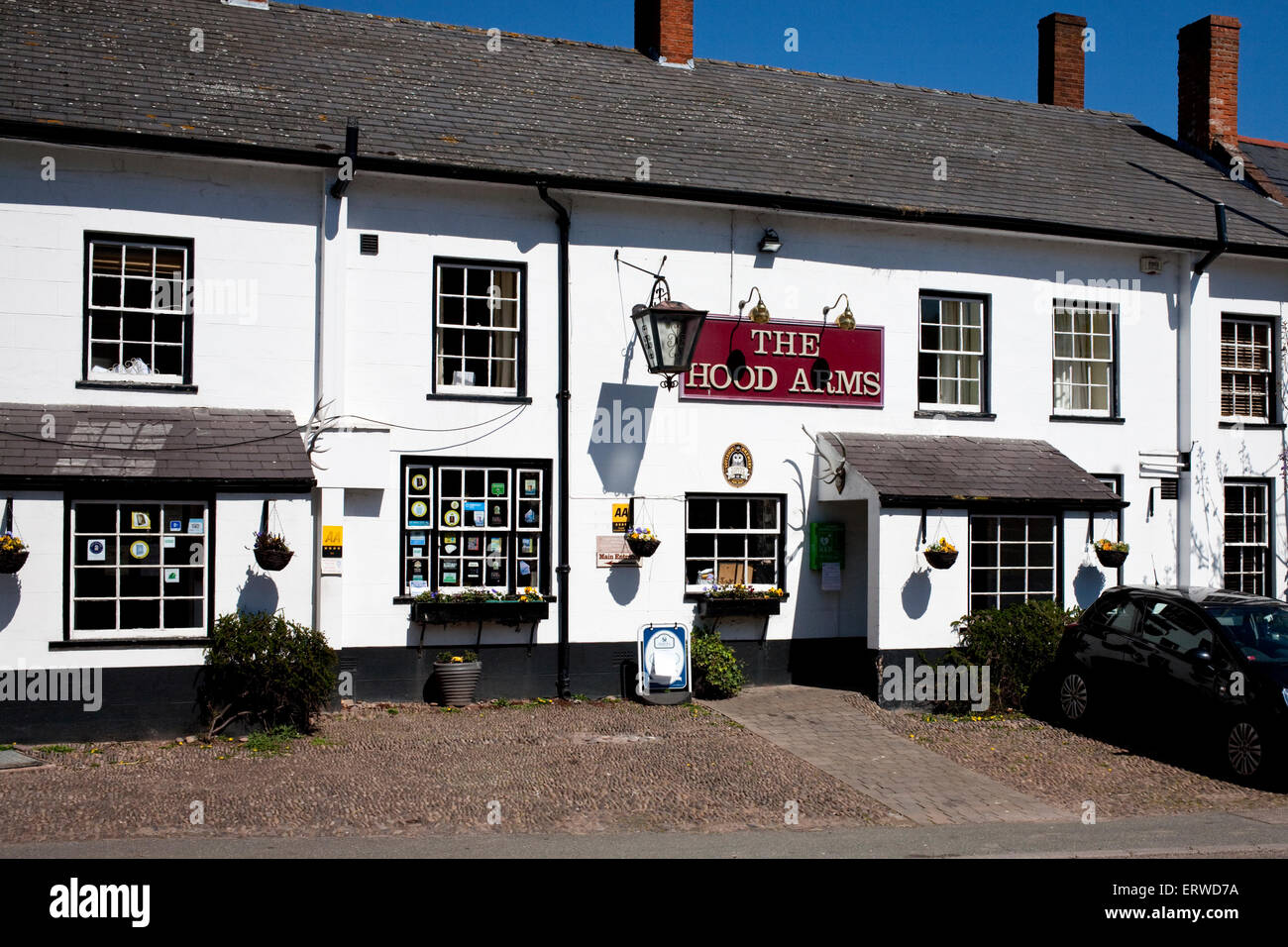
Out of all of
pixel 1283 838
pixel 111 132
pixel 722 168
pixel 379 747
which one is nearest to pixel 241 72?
pixel 111 132

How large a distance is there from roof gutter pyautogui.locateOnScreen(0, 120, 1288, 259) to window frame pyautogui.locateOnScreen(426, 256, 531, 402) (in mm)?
972

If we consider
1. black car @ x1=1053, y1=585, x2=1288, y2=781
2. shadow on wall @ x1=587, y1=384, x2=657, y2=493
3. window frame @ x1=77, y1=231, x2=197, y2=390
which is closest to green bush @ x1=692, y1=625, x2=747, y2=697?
shadow on wall @ x1=587, y1=384, x2=657, y2=493

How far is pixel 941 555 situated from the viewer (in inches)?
570

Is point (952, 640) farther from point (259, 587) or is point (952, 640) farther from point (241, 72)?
point (241, 72)

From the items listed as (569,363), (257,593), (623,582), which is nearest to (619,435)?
(569,363)

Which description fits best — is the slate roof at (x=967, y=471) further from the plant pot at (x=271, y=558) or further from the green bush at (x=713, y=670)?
the plant pot at (x=271, y=558)

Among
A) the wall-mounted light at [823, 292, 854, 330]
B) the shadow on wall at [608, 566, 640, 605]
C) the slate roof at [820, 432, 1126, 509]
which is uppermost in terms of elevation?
the wall-mounted light at [823, 292, 854, 330]

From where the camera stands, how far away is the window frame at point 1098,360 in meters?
16.8

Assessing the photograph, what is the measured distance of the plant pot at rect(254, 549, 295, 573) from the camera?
12.1 metres

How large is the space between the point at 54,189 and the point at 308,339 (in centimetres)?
305

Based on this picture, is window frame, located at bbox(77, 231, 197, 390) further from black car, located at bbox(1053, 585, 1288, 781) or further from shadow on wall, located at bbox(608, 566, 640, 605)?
black car, located at bbox(1053, 585, 1288, 781)

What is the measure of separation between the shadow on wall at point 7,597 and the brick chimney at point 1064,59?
59.2 feet

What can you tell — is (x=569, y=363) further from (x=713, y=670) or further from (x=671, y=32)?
(x=671, y=32)

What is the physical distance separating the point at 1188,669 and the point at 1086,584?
12.8ft
